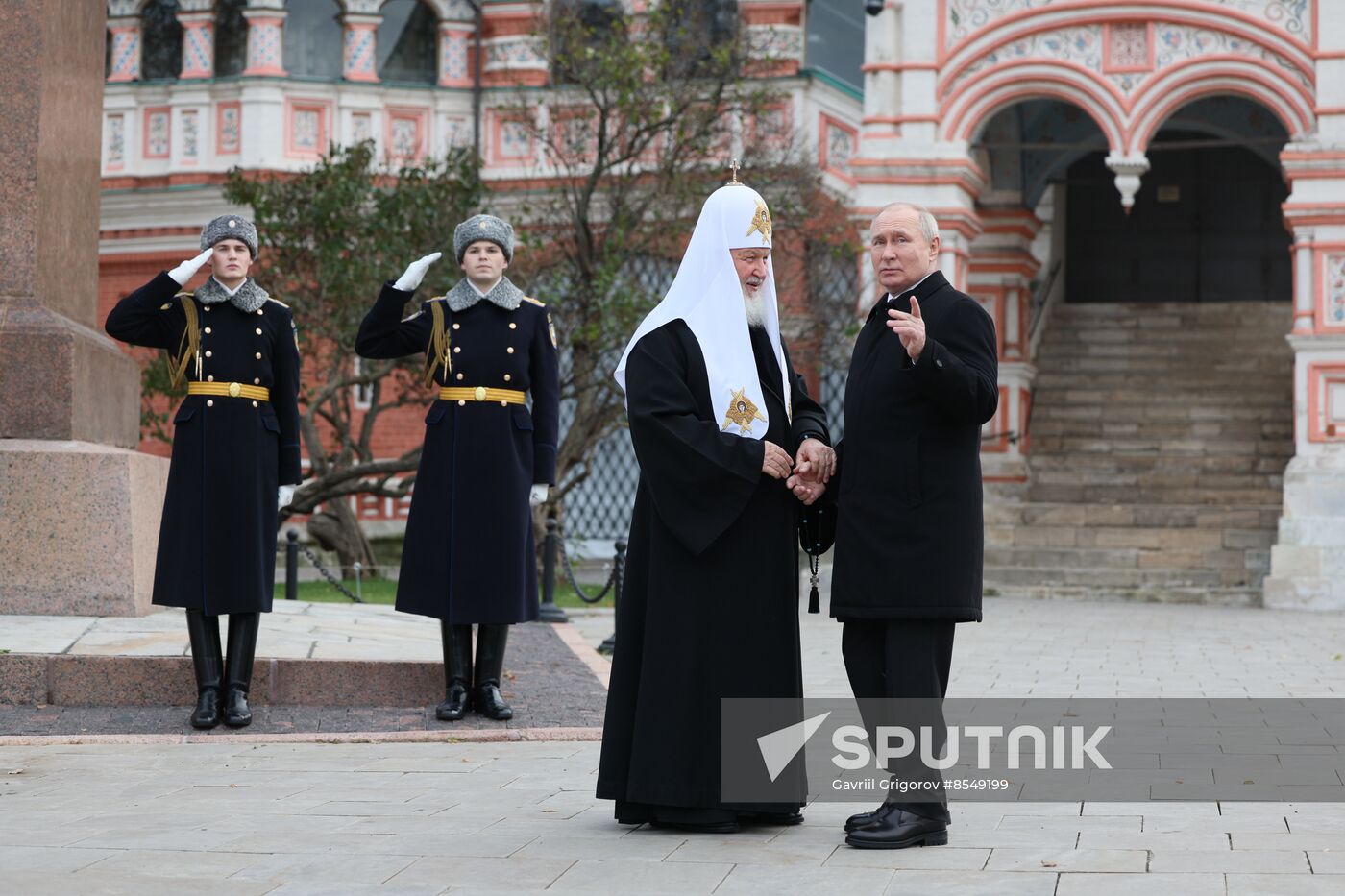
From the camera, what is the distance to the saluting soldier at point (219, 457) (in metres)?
7.34

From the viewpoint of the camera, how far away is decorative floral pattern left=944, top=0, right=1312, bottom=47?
55.0 feet

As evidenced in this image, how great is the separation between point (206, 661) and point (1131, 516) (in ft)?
38.2

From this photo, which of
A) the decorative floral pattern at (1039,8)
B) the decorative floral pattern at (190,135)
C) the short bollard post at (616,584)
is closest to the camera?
the short bollard post at (616,584)

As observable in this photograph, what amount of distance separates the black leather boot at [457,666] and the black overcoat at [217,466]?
0.74 metres

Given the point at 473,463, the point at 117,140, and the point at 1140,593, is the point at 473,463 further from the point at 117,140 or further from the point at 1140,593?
the point at 117,140

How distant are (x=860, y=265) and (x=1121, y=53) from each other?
9.83ft

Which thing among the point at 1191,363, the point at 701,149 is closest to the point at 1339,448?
the point at 1191,363

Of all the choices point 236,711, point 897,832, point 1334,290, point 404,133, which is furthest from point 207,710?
point 404,133

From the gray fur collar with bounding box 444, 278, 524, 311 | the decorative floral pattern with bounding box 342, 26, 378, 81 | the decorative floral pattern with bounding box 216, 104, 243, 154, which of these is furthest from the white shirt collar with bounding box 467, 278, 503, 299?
the decorative floral pattern with bounding box 342, 26, 378, 81

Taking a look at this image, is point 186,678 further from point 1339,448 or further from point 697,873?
point 1339,448

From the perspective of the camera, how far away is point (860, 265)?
17.9 m

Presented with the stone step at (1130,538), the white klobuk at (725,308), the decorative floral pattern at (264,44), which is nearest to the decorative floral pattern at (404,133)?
the decorative floral pattern at (264,44)

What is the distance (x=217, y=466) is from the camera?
7.42 metres

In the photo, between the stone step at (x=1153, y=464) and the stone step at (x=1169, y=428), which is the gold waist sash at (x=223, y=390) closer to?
the stone step at (x=1153, y=464)
